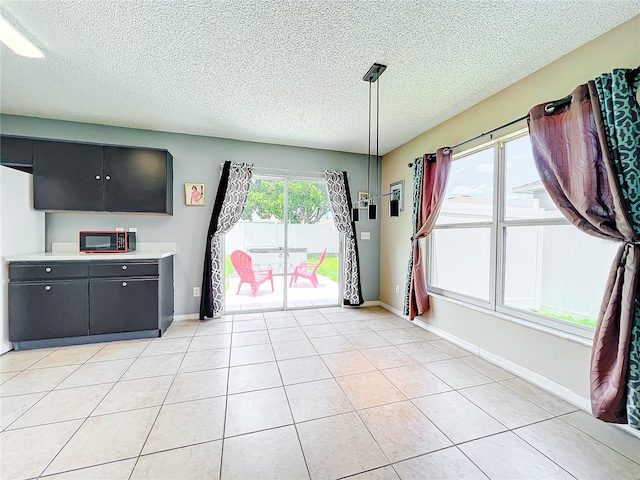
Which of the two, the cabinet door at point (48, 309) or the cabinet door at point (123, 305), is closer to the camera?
the cabinet door at point (48, 309)

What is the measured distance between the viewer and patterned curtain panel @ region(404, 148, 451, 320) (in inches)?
117

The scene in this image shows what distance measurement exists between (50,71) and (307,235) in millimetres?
3179

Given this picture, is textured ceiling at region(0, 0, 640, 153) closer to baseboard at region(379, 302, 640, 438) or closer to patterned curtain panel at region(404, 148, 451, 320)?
patterned curtain panel at region(404, 148, 451, 320)

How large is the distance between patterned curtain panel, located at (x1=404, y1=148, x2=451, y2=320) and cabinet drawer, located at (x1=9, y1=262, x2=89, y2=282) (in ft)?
12.2

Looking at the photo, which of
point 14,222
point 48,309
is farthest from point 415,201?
point 14,222

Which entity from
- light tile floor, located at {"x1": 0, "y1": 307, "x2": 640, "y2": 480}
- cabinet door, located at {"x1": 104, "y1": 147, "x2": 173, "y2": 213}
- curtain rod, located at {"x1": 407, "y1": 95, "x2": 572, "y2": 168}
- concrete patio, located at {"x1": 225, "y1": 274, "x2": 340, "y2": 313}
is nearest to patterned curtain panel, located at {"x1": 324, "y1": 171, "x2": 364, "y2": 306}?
concrete patio, located at {"x1": 225, "y1": 274, "x2": 340, "y2": 313}

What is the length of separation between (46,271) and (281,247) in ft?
8.59

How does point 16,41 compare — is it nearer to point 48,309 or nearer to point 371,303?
point 48,309

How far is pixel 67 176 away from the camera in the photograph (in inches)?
117

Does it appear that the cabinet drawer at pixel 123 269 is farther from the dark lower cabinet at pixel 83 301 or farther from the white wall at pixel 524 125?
the white wall at pixel 524 125

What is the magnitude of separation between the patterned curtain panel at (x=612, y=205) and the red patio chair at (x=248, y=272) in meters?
3.51

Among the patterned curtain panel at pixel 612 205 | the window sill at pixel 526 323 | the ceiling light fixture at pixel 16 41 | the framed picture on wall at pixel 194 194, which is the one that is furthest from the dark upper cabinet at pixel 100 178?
the patterned curtain panel at pixel 612 205

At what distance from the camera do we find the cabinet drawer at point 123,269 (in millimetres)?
2824

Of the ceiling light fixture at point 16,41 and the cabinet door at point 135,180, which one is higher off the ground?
the ceiling light fixture at point 16,41
